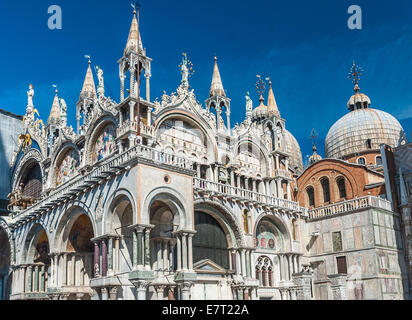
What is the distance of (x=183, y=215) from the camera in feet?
77.5

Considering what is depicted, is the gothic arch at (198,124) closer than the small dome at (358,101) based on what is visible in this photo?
Yes

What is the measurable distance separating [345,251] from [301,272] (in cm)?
313

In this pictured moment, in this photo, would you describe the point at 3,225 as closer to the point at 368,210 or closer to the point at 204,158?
the point at 204,158

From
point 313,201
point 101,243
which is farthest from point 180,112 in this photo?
point 313,201

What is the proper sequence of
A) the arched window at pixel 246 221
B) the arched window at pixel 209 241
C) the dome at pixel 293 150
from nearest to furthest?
1. the arched window at pixel 209 241
2. the arched window at pixel 246 221
3. the dome at pixel 293 150

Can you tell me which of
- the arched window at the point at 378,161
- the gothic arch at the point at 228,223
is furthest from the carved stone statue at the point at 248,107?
the arched window at the point at 378,161

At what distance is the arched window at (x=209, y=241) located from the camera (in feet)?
88.9

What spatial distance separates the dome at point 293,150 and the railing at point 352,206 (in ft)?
78.8

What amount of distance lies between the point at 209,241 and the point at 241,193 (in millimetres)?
3889

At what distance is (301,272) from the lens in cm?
3038

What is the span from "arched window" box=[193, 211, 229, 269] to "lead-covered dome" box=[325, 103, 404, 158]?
24.8m

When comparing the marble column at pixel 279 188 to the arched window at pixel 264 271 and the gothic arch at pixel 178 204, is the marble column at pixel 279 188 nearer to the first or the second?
the arched window at pixel 264 271

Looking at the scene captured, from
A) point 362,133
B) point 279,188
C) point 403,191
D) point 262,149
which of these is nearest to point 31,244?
point 262,149

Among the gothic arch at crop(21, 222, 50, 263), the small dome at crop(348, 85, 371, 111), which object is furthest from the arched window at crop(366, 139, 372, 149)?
the gothic arch at crop(21, 222, 50, 263)
